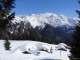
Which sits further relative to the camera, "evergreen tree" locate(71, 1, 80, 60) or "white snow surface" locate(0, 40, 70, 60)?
"white snow surface" locate(0, 40, 70, 60)

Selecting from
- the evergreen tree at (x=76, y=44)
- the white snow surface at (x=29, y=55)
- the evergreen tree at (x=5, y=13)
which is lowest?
the white snow surface at (x=29, y=55)

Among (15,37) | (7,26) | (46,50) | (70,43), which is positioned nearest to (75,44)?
(70,43)

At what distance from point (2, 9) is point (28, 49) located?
4335 cm

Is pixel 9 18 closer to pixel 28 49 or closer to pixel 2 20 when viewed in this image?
pixel 2 20

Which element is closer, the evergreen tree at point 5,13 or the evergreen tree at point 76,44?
the evergreen tree at point 5,13

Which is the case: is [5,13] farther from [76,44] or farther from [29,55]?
[29,55]

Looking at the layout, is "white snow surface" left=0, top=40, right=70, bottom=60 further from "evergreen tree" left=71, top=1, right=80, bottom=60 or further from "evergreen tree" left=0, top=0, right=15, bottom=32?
"evergreen tree" left=0, top=0, right=15, bottom=32

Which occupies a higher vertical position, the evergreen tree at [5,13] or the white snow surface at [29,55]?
the evergreen tree at [5,13]

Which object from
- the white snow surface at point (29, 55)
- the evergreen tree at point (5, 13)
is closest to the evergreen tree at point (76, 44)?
the white snow surface at point (29, 55)

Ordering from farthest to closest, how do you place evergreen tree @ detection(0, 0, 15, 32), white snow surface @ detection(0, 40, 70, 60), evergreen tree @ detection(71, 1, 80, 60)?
white snow surface @ detection(0, 40, 70, 60) → evergreen tree @ detection(71, 1, 80, 60) → evergreen tree @ detection(0, 0, 15, 32)

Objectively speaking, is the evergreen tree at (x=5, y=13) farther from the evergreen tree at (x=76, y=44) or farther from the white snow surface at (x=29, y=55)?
the white snow surface at (x=29, y=55)

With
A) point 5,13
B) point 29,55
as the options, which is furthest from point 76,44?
point 29,55

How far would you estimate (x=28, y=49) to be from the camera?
2153 inches

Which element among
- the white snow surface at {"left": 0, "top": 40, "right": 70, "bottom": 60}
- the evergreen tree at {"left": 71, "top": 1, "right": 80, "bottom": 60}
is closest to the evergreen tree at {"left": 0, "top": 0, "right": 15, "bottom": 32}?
the evergreen tree at {"left": 71, "top": 1, "right": 80, "bottom": 60}
